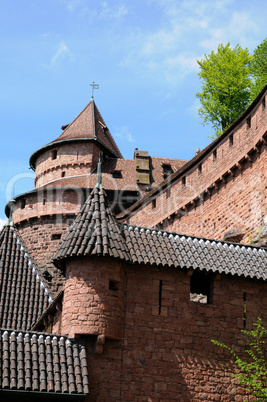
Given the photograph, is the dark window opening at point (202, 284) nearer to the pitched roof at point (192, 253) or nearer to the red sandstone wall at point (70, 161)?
the pitched roof at point (192, 253)

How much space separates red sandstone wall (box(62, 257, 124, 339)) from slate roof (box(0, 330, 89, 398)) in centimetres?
41

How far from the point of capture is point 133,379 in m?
12.0

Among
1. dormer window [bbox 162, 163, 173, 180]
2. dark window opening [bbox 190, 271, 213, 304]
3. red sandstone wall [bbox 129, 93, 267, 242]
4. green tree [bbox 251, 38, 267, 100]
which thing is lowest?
dark window opening [bbox 190, 271, 213, 304]

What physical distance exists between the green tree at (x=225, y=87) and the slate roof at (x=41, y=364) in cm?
2254

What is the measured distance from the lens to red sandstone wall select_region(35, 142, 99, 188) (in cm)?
3697

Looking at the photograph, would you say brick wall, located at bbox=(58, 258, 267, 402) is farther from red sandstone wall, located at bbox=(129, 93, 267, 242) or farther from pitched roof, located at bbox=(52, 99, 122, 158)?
pitched roof, located at bbox=(52, 99, 122, 158)

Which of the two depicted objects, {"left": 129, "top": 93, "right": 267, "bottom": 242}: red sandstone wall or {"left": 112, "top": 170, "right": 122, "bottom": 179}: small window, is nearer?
{"left": 129, "top": 93, "right": 267, "bottom": 242}: red sandstone wall

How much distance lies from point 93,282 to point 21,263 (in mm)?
5954

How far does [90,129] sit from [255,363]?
27.1 m

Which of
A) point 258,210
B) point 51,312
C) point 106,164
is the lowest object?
point 51,312

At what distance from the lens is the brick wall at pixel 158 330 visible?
12.0 metres

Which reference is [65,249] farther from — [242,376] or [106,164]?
[106,164]

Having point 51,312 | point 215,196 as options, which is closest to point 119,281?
point 51,312

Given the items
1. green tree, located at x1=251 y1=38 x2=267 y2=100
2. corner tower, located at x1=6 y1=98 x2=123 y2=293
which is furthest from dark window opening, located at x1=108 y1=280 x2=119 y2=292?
green tree, located at x1=251 y1=38 x2=267 y2=100
